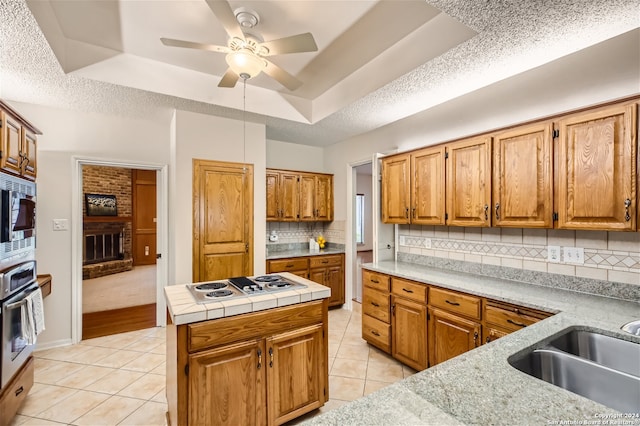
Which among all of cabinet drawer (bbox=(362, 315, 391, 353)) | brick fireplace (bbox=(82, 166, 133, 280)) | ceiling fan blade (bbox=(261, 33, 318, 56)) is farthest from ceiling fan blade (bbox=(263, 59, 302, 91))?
brick fireplace (bbox=(82, 166, 133, 280))

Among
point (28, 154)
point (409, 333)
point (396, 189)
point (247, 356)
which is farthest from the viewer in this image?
point (396, 189)

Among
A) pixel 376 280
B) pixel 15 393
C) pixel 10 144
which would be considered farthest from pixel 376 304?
pixel 10 144

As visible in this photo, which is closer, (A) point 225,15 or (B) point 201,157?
(A) point 225,15

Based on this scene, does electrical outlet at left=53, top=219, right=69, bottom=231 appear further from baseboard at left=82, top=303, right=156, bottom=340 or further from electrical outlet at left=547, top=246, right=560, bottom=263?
electrical outlet at left=547, top=246, right=560, bottom=263

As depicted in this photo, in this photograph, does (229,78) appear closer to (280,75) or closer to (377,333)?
(280,75)

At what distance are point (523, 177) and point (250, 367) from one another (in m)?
2.34

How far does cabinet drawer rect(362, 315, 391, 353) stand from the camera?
2920 mm

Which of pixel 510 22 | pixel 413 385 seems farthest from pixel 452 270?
pixel 413 385

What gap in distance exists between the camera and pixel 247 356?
1753mm

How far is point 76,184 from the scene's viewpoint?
332cm

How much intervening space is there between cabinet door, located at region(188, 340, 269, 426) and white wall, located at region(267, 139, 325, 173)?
328 centimetres

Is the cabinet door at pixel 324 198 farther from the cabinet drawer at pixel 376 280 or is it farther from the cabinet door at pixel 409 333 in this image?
the cabinet door at pixel 409 333

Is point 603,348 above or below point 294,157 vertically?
below

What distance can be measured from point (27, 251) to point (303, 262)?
281 cm
